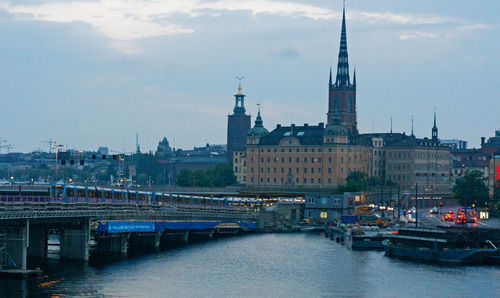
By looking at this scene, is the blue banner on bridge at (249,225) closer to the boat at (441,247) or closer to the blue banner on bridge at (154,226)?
the blue banner on bridge at (154,226)

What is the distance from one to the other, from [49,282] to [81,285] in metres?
2.55

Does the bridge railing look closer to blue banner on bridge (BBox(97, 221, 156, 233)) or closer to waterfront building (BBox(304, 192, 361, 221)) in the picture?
blue banner on bridge (BBox(97, 221, 156, 233))

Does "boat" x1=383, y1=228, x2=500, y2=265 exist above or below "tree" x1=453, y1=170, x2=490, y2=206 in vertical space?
below

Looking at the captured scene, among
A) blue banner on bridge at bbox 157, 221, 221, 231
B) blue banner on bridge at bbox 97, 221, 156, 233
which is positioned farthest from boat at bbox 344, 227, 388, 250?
blue banner on bridge at bbox 97, 221, 156, 233

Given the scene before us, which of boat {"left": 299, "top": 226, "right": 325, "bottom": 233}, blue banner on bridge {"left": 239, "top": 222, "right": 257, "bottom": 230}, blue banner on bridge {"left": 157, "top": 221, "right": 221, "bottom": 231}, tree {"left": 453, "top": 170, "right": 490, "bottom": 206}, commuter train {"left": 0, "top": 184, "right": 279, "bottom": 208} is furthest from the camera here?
tree {"left": 453, "top": 170, "right": 490, "bottom": 206}

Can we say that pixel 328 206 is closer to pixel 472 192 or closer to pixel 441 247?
pixel 472 192

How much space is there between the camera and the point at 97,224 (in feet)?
325

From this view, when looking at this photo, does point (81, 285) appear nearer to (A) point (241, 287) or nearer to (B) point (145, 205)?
(A) point (241, 287)

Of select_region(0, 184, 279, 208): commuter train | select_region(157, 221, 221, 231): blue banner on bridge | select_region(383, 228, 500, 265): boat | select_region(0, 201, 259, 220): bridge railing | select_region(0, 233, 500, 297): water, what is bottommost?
select_region(0, 233, 500, 297): water

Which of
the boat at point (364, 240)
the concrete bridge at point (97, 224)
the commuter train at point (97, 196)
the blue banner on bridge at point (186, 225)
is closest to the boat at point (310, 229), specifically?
the concrete bridge at point (97, 224)

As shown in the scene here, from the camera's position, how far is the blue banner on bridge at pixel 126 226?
98312mm

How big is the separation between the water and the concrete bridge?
302 cm

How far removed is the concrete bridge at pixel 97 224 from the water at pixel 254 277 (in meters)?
3.02

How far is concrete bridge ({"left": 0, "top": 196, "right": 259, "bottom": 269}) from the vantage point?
8131cm
